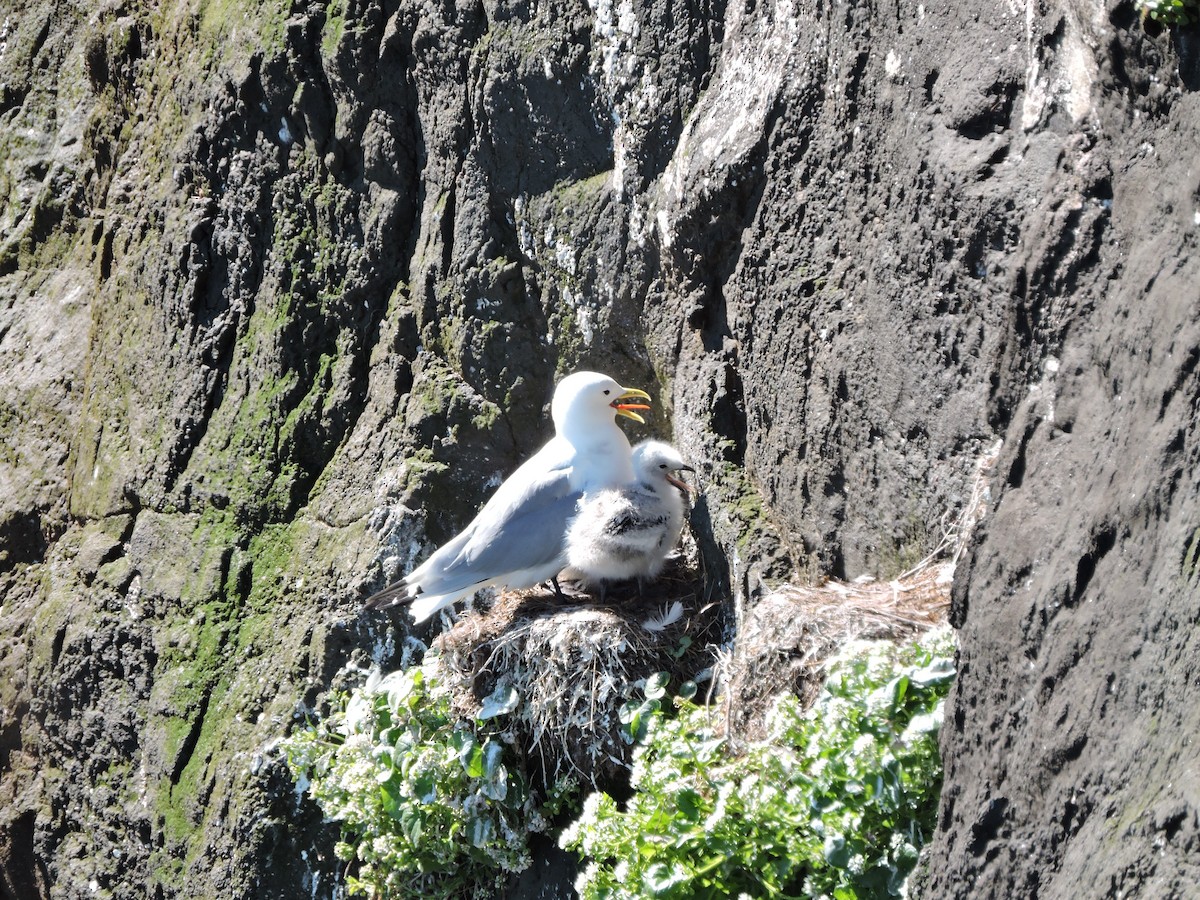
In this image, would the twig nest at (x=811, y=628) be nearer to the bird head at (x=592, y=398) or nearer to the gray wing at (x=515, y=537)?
the gray wing at (x=515, y=537)

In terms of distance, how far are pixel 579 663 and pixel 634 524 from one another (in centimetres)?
44

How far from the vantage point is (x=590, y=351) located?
4.48m

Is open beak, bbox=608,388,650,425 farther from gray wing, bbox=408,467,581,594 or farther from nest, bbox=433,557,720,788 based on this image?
nest, bbox=433,557,720,788

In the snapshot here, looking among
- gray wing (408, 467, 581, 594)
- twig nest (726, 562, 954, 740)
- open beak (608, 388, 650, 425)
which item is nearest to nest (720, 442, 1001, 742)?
twig nest (726, 562, 954, 740)

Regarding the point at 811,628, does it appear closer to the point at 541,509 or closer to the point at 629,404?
the point at 541,509

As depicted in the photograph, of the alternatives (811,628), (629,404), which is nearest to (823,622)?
(811,628)

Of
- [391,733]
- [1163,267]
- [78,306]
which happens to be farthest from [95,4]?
[1163,267]

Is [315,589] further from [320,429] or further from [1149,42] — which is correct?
[1149,42]

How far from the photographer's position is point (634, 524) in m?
3.85

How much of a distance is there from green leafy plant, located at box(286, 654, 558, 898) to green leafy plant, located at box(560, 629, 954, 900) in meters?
0.82

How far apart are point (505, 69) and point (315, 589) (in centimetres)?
199

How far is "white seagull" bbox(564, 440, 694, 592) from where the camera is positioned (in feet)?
12.6

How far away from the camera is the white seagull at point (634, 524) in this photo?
3.85 m

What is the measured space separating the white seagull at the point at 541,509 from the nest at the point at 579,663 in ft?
0.45
